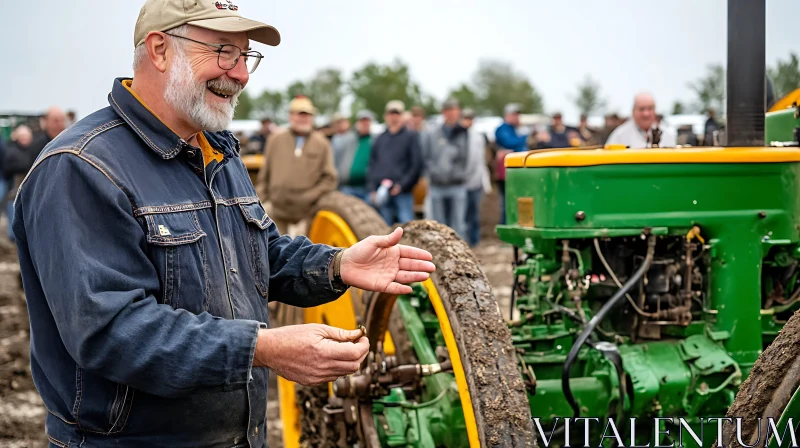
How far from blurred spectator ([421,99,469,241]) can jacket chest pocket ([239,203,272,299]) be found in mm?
7161

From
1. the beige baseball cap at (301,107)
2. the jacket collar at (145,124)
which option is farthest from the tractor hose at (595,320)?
the beige baseball cap at (301,107)

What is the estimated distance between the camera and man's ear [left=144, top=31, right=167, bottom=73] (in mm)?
1939

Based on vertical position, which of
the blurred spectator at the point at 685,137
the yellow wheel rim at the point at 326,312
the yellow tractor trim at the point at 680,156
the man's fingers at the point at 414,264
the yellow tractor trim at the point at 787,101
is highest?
the yellow tractor trim at the point at 787,101

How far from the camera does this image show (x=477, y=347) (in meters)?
2.18

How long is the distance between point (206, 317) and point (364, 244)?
0.55 m

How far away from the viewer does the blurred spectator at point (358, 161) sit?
10.1 m

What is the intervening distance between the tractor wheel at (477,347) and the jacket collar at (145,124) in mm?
832

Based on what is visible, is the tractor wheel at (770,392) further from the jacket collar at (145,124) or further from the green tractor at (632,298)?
the jacket collar at (145,124)

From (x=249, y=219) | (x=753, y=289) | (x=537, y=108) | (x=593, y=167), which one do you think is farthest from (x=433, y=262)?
(x=537, y=108)

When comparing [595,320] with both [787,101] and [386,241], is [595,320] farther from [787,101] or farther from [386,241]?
[787,101]

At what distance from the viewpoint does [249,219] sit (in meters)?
2.14

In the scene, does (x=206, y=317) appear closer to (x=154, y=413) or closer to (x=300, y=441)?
(x=154, y=413)

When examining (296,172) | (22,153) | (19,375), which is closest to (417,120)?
(22,153)

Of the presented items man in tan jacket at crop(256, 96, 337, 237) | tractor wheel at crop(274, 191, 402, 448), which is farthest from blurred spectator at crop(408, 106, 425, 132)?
tractor wheel at crop(274, 191, 402, 448)
